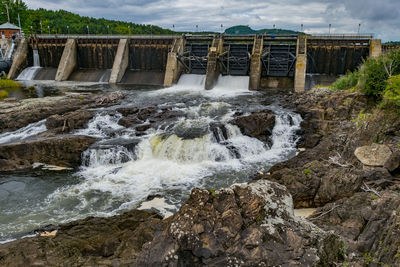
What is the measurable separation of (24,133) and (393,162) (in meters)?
15.3

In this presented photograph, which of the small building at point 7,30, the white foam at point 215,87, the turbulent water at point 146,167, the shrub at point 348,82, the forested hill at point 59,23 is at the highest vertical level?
the forested hill at point 59,23

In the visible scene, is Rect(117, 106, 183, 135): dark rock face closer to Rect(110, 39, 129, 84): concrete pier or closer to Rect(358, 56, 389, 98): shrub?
Rect(358, 56, 389, 98): shrub

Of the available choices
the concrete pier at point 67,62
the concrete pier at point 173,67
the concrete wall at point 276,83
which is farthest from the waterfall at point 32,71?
the concrete wall at point 276,83

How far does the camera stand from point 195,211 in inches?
176

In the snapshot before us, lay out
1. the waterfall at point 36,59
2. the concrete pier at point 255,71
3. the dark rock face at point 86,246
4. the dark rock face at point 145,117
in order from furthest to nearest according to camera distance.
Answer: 1. the waterfall at point 36,59
2. the concrete pier at point 255,71
3. the dark rock face at point 145,117
4. the dark rock face at point 86,246

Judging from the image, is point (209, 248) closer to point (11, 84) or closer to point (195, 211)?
point (195, 211)

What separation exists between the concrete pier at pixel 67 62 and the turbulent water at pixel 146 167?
576 inches

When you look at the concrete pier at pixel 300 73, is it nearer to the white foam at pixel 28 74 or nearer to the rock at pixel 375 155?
the rock at pixel 375 155

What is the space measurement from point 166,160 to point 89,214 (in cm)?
463

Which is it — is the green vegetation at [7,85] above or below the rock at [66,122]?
above

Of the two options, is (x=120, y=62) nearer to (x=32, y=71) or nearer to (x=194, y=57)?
(x=194, y=57)

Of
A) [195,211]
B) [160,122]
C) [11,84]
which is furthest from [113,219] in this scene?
[11,84]

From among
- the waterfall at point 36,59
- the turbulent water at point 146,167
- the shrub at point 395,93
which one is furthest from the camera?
the waterfall at point 36,59

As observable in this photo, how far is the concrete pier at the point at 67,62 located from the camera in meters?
29.4
